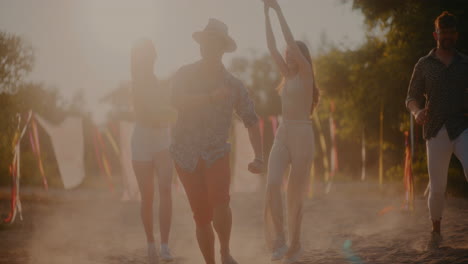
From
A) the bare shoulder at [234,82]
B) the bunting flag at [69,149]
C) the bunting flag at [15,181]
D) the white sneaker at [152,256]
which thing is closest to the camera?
the bare shoulder at [234,82]

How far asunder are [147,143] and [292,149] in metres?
1.50

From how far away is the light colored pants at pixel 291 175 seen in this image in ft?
17.7

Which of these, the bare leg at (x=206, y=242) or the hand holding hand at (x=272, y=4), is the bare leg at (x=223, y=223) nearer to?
the bare leg at (x=206, y=242)

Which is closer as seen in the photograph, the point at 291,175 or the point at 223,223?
the point at 223,223

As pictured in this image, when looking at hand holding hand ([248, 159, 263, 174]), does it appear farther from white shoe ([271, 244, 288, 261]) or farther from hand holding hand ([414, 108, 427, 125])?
hand holding hand ([414, 108, 427, 125])

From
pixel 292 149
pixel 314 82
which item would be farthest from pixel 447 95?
pixel 292 149

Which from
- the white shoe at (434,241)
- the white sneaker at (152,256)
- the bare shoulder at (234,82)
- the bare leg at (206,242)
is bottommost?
the white shoe at (434,241)

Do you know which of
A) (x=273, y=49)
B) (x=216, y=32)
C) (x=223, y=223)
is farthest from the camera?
(x=273, y=49)

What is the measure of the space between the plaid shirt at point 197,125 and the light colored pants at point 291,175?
A: 1344 millimetres

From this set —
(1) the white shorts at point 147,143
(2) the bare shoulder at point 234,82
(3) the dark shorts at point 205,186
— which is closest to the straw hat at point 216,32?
(2) the bare shoulder at point 234,82

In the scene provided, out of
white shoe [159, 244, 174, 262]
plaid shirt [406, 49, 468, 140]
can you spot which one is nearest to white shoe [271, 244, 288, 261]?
white shoe [159, 244, 174, 262]

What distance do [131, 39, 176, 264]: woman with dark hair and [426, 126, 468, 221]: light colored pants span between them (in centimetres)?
272

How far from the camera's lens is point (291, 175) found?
5.50 meters

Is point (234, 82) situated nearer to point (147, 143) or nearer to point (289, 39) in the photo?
point (289, 39)
